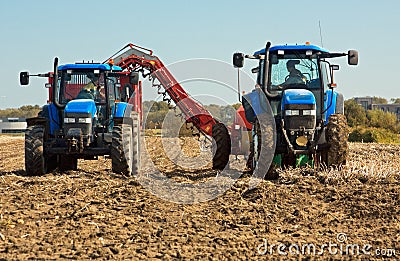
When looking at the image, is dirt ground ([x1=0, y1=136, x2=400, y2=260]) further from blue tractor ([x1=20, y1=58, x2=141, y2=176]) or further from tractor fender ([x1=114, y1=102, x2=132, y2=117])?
tractor fender ([x1=114, y1=102, x2=132, y2=117])

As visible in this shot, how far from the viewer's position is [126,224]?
279 inches

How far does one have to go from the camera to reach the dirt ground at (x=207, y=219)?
237 inches

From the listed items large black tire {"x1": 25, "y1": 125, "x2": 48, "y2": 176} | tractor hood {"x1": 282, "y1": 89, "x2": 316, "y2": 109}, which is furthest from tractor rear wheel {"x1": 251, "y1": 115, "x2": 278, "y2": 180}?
large black tire {"x1": 25, "y1": 125, "x2": 48, "y2": 176}

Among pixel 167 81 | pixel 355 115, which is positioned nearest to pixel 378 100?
pixel 355 115

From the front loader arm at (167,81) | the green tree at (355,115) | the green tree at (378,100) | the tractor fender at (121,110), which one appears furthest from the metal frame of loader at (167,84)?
the green tree at (378,100)

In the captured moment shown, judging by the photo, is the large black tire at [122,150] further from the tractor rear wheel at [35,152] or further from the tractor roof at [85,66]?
the tractor roof at [85,66]

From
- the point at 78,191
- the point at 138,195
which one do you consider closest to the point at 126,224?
the point at 138,195

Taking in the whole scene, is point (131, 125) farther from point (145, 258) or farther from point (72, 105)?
point (145, 258)

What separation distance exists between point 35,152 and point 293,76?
4.82 m

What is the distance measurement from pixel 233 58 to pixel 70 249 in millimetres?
5395

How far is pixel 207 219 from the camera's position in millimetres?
7402

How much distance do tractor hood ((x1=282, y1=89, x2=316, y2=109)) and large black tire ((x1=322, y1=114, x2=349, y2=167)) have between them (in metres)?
0.52

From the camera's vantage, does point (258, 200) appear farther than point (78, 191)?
No

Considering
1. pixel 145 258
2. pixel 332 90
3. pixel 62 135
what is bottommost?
pixel 145 258
